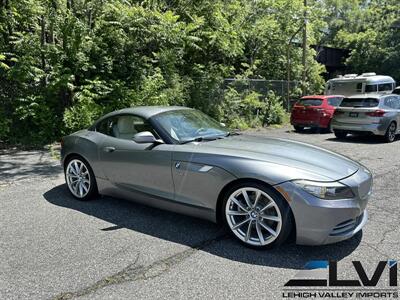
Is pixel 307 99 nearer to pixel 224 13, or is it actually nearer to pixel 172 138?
pixel 224 13

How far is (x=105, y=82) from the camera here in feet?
34.8

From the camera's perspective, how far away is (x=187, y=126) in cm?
468

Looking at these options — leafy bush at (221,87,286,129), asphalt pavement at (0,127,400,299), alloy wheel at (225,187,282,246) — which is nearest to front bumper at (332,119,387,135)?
leafy bush at (221,87,286,129)

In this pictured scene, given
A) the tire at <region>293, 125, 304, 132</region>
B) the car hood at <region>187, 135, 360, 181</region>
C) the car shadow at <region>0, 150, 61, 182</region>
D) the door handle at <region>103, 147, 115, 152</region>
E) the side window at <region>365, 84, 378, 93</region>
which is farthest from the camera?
the side window at <region>365, 84, 378, 93</region>

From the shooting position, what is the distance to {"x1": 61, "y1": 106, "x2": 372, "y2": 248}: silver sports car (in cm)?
344

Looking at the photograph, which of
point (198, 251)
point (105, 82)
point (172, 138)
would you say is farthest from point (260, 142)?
point (105, 82)

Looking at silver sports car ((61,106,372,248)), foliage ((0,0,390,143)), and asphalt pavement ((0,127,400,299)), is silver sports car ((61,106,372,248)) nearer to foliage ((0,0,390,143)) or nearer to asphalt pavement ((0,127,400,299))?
asphalt pavement ((0,127,400,299))

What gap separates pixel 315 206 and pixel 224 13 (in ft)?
39.7

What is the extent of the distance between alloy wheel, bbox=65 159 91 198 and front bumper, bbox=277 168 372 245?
2.92m

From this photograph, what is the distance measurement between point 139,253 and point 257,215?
1.23m

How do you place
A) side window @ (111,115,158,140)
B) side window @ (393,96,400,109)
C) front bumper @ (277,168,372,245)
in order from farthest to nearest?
side window @ (393,96,400,109) < side window @ (111,115,158,140) < front bumper @ (277,168,372,245)

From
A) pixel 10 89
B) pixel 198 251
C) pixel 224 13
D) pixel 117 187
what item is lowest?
pixel 198 251

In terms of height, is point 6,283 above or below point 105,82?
below

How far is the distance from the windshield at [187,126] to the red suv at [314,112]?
933 centimetres
